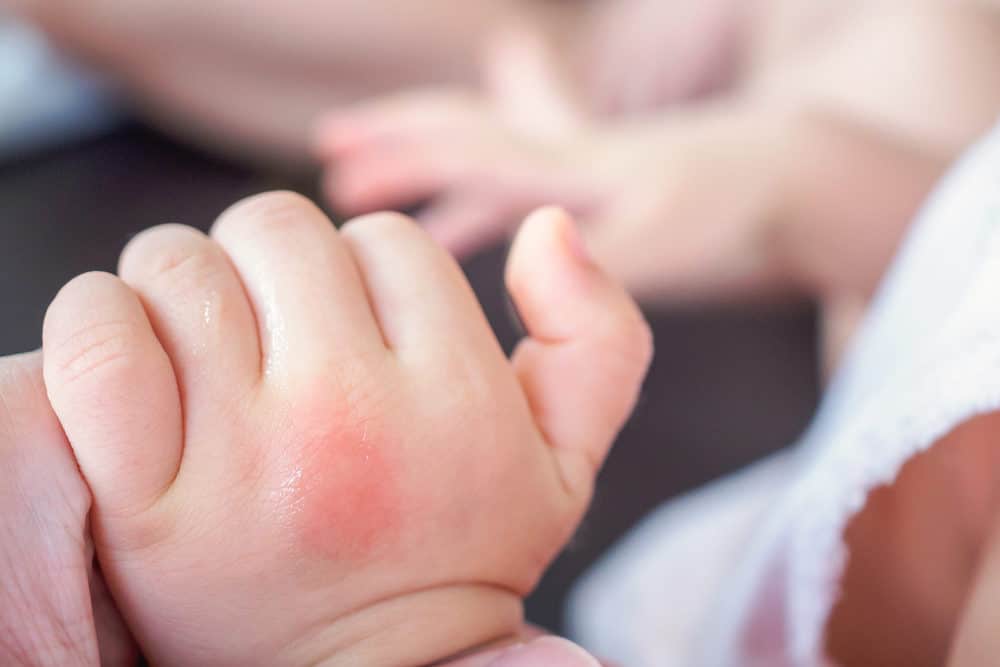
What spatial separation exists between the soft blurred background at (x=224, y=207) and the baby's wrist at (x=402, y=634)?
168 millimetres

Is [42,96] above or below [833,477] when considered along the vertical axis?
above

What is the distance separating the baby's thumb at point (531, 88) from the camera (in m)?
0.59

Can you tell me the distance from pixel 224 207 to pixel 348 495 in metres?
0.37

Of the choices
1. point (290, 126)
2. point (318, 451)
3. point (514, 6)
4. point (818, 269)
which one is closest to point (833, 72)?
point (818, 269)

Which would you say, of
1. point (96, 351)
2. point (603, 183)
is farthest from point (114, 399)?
point (603, 183)

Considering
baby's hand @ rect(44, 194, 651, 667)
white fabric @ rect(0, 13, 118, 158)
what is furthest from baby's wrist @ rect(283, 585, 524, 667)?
white fabric @ rect(0, 13, 118, 158)

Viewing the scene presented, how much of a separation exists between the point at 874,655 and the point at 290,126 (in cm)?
57

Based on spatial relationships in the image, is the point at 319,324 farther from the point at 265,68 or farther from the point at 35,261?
the point at 265,68

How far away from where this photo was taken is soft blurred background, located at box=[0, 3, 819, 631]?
19.1 inches

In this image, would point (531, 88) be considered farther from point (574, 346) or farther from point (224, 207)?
point (574, 346)

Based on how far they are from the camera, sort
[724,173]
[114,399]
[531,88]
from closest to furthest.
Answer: [114,399] < [724,173] < [531,88]

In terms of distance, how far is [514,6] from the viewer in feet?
2.56

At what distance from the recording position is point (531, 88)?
63 centimetres

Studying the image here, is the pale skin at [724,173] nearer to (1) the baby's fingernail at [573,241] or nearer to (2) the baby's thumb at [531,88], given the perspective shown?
(2) the baby's thumb at [531,88]
